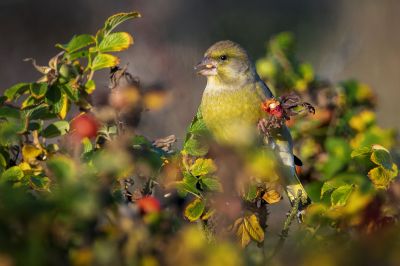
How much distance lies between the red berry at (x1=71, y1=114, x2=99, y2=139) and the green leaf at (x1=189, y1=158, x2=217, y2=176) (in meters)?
0.32

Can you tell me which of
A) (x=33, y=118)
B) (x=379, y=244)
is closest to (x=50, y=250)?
(x=379, y=244)

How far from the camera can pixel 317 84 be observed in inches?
157

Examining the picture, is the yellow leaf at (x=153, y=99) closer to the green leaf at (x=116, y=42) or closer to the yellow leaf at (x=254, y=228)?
the green leaf at (x=116, y=42)

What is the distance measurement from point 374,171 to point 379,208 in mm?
686

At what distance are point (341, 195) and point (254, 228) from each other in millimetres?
262

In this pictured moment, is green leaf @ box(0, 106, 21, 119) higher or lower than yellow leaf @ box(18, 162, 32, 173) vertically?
higher

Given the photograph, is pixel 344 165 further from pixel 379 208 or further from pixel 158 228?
pixel 158 228

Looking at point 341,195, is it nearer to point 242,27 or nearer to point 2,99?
point 2,99

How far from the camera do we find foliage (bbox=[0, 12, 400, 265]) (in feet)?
4.50

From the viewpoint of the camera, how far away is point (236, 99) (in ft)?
12.1

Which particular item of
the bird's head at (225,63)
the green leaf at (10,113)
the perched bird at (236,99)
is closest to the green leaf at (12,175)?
the green leaf at (10,113)

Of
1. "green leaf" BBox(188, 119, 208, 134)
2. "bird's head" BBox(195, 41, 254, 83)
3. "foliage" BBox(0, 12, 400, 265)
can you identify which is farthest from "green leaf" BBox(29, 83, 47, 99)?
"bird's head" BBox(195, 41, 254, 83)

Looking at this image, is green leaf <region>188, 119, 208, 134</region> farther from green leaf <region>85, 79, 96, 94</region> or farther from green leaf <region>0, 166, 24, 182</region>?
green leaf <region>0, 166, 24, 182</region>

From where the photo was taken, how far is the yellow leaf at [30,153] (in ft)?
8.50
